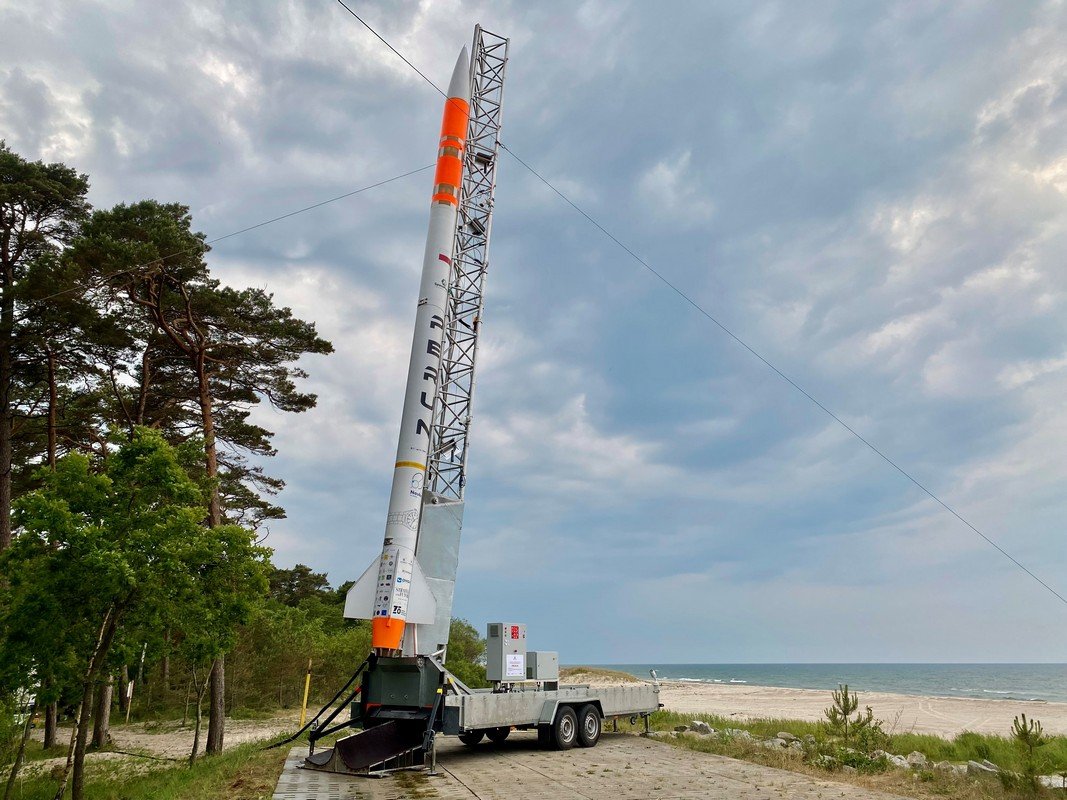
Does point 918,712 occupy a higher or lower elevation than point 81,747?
lower

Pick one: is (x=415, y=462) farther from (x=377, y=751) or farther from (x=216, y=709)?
(x=216, y=709)

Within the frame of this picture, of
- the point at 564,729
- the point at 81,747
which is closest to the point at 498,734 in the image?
Result: the point at 564,729

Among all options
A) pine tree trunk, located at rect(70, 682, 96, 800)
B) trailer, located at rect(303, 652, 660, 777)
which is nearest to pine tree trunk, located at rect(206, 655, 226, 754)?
trailer, located at rect(303, 652, 660, 777)

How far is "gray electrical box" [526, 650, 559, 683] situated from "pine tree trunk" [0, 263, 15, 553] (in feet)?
40.8

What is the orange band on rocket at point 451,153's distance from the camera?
16.7m

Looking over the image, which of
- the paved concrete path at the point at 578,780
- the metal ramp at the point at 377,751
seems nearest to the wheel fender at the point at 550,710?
the paved concrete path at the point at 578,780

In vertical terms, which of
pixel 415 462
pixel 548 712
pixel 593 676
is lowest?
pixel 593 676

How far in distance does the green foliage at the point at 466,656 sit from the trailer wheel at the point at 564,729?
30.0 ft

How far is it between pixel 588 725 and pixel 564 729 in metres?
0.68

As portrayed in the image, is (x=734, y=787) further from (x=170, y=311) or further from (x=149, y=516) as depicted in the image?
(x=170, y=311)

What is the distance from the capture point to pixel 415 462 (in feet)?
47.2

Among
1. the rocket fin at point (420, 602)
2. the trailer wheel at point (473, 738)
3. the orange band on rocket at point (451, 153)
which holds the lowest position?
Result: the trailer wheel at point (473, 738)

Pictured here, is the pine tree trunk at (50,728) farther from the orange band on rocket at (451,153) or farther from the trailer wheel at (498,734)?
the orange band on rocket at (451,153)

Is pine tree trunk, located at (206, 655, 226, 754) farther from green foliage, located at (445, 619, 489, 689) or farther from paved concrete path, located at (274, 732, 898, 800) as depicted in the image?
green foliage, located at (445, 619, 489, 689)
